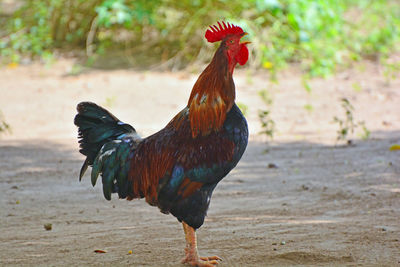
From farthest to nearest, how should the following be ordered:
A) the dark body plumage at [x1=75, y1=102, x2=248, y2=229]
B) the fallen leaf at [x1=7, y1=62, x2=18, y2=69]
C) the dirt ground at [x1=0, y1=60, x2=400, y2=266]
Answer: the fallen leaf at [x1=7, y1=62, x2=18, y2=69] → the dirt ground at [x1=0, y1=60, x2=400, y2=266] → the dark body plumage at [x1=75, y1=102, x2=248, y2=229]

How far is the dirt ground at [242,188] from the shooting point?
454 cm

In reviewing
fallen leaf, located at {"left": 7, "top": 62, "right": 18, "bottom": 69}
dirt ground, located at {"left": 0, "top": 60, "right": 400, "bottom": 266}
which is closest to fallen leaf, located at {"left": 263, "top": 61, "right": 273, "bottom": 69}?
dirt ground, located at {"left": 0, "top": 60, "right": 400, "bottom": 266}

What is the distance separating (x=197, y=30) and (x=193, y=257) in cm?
884

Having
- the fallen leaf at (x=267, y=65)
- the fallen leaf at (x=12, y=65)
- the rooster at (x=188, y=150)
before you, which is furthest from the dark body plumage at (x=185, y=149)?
the fallen leaf at (x=12, y=65)

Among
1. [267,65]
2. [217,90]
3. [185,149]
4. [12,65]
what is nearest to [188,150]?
[185,149]

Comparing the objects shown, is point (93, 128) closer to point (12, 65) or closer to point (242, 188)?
point (242, 188)

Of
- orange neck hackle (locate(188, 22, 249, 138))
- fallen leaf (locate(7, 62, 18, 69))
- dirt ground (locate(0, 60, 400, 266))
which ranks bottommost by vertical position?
fallen leaf (locate(7, 62, 18, 69))

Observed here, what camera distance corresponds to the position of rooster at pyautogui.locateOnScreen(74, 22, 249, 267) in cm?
420

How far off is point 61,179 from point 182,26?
6.63m

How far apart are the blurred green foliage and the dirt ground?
0.86 metres

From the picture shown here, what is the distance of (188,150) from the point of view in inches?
168

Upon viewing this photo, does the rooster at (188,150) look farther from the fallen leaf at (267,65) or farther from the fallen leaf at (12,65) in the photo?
the fallen leaf at (12,65)

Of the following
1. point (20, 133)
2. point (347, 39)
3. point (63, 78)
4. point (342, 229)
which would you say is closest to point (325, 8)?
Answer: point (347, 39)

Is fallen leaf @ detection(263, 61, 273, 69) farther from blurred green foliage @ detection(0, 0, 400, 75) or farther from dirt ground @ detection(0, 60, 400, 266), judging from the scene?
dirt ground @ detection(0, 60, 400, 266)
